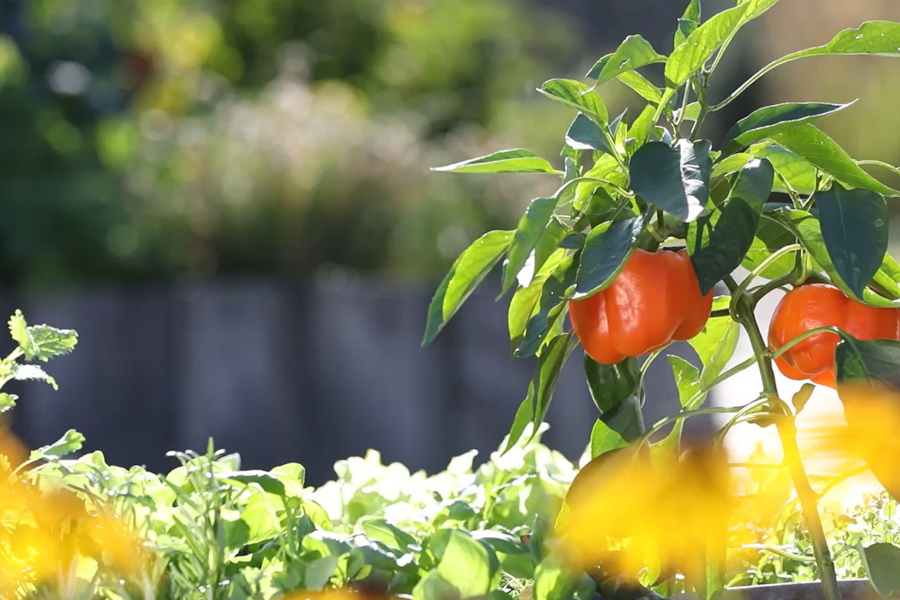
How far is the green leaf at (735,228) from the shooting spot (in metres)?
0.81

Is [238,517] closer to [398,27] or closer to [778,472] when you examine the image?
[778,472]

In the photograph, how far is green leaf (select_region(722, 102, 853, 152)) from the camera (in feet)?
2.75

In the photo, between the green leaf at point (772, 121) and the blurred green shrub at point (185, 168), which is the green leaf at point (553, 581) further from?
the blurred green shrub at point (185, 168)

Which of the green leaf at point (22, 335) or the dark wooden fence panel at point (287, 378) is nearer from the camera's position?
the green leaf at point (22, 335)

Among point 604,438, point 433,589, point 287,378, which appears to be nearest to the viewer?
point 433,589

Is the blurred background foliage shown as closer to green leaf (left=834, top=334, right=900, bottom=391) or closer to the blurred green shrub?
the blurred green shrub

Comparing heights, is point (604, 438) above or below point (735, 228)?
below

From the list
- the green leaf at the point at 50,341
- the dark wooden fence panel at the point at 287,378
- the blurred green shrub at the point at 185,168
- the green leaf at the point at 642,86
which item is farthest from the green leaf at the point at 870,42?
the blurred green shrub at the point at 185,168

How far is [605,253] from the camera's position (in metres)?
0.83

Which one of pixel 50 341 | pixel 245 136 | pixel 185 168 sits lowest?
pixel 185 168

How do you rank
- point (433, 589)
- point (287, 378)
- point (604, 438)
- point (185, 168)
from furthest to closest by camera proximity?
point (185, 168) < point (287, 378) < point (604, 438) < point (433, 589)

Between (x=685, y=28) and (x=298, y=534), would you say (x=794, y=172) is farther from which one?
(x=298, y=534)

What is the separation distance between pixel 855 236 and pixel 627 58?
21 cm

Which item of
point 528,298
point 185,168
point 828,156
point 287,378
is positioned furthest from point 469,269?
point 185,168
